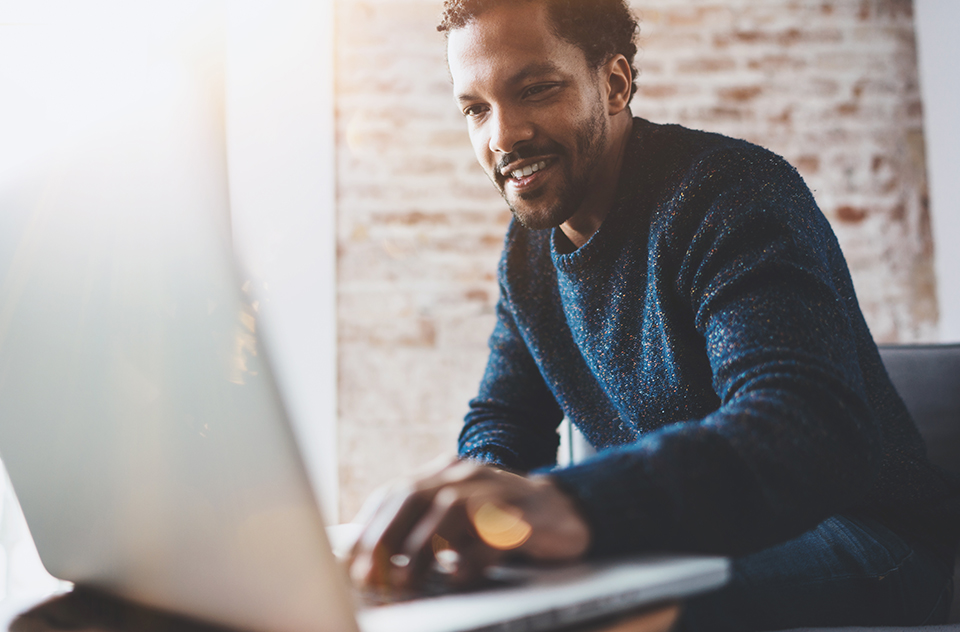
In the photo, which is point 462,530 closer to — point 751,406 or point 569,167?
point 751,406

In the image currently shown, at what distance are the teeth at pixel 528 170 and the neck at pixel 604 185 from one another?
88 mm

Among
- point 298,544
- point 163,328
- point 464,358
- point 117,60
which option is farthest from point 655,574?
point 464,358

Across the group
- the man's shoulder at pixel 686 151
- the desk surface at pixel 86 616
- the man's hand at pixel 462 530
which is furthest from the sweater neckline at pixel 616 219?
the desk surface at pixel 86 616

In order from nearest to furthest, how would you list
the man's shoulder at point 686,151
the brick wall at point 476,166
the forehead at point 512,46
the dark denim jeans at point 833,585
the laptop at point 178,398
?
the laptop at point 178,398 < the dark denim jeans at point 833,585 < the man's shoulder at point 686,151 < the forehead at point 512,46 < the brick wall at point 476,166

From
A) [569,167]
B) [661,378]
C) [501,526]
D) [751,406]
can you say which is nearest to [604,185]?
[569,167]

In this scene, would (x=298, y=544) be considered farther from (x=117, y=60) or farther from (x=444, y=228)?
(x=444, y=228)

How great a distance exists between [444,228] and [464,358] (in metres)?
0.37

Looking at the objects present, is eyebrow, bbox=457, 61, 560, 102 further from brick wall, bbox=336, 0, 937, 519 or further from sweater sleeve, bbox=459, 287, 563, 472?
brick wall, bbox=336, 0, 937, 519

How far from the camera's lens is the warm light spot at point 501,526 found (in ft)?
1.16

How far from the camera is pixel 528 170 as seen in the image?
97cm

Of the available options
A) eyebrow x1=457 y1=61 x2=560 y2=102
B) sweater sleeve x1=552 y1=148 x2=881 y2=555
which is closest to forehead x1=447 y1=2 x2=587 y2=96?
eyebrow x1=457 y1=61 x2=560 y2=102

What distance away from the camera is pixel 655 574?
1.04 ft

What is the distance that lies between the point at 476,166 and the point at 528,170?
81 centimetres

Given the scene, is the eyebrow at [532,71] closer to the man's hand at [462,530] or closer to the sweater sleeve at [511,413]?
the sweater sleeve at [511,413]
